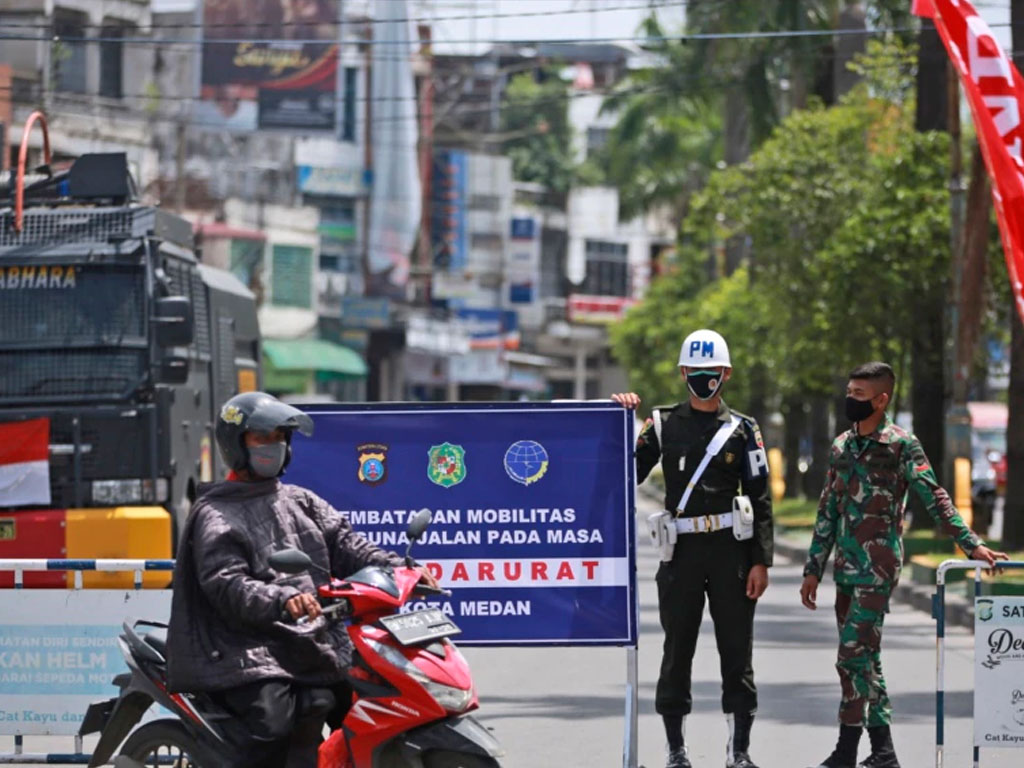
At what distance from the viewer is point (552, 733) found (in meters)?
11.5

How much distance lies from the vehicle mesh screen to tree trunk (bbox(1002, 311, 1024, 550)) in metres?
9.38

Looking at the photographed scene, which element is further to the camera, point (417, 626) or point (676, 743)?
point (676, 743)

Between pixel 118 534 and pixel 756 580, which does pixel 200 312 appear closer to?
pixel 118 534

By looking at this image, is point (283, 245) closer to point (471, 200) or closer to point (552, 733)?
point (471, 200)

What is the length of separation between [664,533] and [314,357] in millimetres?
54698

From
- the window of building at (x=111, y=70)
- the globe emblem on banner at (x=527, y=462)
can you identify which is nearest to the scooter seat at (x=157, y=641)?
the globe emblem on banner at (x=527, y=462)

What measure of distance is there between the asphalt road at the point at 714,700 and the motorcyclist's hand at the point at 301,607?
3834 millimetres

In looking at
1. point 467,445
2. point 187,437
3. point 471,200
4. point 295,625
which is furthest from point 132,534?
point 471,200

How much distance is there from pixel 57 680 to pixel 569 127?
86865 millimetres

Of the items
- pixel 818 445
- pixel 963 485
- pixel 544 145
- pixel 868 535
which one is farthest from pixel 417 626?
pixel 544 145

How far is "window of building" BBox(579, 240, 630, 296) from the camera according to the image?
9575 centimetres

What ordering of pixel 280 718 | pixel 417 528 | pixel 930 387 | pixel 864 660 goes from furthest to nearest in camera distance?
pixel 930 387 < pixel 864 660 < pixel 417 528 < pixel 280 718

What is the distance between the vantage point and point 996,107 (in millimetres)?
15023

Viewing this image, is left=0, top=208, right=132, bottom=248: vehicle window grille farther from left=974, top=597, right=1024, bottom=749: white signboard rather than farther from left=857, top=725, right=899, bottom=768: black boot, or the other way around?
A: left=974, top=597, right=1024, bottom=749: white signboard
